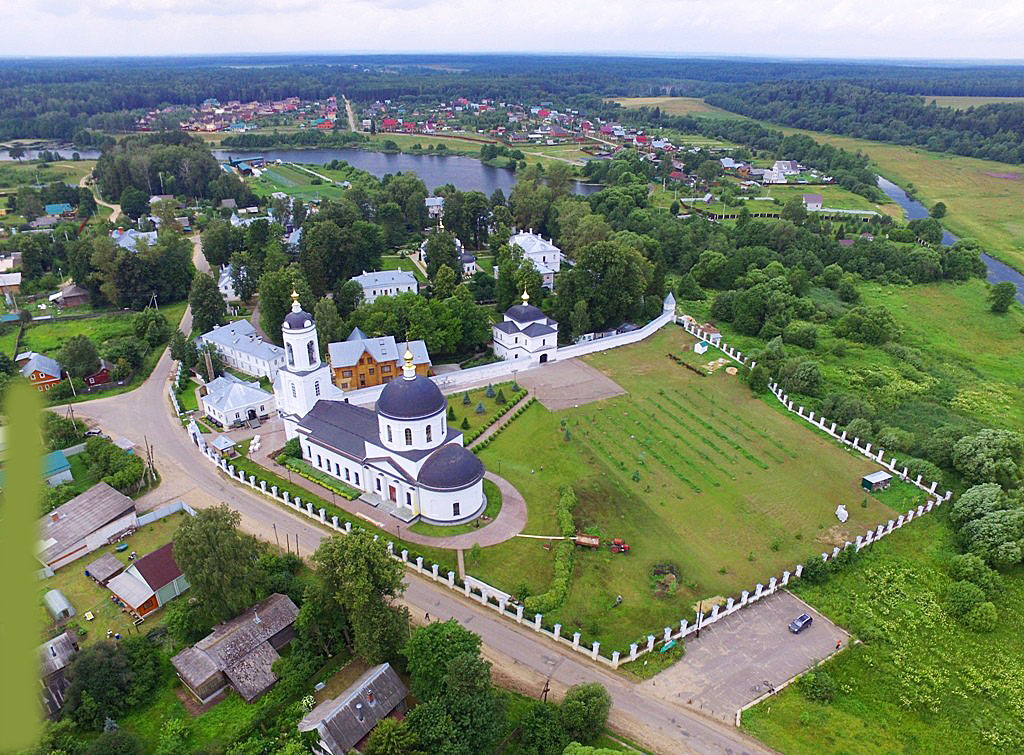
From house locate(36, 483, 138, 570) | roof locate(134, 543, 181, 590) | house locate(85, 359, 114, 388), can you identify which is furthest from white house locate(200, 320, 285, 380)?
roof locate(134, 543, 181, 590)

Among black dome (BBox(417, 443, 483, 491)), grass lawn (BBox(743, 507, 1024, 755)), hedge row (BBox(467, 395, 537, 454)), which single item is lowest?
grass lawn (BBox(743, 507, 1024, 755))

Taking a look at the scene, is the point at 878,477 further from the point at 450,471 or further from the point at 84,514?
the point at 84,514

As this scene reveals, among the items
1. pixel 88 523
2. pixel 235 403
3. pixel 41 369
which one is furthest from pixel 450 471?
pixel 41 369

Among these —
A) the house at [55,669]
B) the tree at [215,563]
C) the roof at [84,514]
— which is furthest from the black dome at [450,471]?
the house at [55,669]

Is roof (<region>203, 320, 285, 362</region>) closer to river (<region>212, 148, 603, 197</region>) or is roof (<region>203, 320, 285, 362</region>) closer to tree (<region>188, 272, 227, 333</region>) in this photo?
tree (<region>188, 272, 227, 333</region>)

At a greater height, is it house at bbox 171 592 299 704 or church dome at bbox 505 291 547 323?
church dome at bbox 505 291 547 323

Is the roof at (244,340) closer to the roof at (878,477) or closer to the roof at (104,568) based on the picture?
the roof at (104,568)

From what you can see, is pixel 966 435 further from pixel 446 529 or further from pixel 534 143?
pixel 534 143
